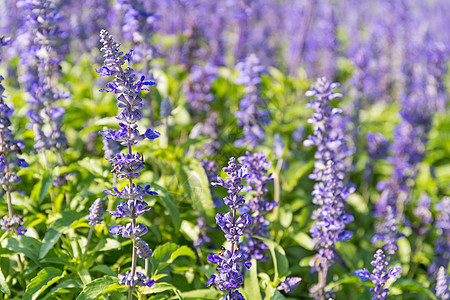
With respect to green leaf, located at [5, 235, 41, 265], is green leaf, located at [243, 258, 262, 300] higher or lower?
lower

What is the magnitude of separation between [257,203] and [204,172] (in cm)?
65

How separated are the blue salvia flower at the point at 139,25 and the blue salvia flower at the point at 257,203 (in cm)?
196

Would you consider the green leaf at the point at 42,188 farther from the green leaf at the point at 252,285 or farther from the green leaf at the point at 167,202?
the green leaf at the point at 252,285

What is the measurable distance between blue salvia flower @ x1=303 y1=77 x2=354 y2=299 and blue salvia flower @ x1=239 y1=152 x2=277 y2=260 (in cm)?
40

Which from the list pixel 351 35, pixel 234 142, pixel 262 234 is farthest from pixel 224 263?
pixel 351 35

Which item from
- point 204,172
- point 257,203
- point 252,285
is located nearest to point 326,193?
point 257,203

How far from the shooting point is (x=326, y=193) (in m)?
3.79

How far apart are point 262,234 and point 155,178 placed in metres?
1.34

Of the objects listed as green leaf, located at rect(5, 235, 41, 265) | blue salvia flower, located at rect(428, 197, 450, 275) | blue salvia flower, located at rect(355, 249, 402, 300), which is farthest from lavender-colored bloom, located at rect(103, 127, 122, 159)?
blue salvia flower, located at rect(428, 197, 450, 275)

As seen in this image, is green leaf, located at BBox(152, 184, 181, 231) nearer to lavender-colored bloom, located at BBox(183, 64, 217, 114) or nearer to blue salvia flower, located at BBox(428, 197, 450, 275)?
lavender-colored bloom, located at BBox(183, 64, 217, 114)

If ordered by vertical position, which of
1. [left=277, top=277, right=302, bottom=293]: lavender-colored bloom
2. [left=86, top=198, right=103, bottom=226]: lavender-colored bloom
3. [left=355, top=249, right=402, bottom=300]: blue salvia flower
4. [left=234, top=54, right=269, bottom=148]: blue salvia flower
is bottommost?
[left=277, top=277, right=302, bottom=293]: lavender-colored bloom

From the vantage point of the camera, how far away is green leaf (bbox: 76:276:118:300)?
318 centimetres

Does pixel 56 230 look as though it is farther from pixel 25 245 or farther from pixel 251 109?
pixel 251 109

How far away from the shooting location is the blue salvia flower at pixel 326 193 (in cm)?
377
